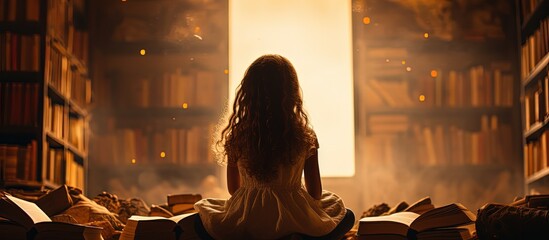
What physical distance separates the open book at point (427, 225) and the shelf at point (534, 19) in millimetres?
3007

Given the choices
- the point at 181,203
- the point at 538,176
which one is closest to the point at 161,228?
the point at 181,203

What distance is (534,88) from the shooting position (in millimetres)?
6043

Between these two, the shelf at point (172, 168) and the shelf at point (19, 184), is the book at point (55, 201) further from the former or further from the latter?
Answer: the shelf at point (172, 168)

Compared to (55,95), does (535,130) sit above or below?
below

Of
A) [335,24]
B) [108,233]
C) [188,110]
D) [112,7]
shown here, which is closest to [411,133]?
[335,24]

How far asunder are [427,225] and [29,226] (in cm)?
130

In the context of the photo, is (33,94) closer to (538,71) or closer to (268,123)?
(268,123)

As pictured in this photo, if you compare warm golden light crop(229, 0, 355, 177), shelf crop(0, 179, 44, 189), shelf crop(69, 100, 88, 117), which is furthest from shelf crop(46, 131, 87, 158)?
warm golden light crop(229, 0, 355, 177)

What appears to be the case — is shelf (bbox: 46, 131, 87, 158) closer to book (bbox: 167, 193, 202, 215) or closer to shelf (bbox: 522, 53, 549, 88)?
book (bbox: 167, 193, 202, 215)

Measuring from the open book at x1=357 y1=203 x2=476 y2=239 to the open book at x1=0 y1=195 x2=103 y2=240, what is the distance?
952mm

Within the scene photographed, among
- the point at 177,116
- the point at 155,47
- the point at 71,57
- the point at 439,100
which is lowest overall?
the point at 177,116

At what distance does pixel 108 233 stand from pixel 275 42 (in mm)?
3424

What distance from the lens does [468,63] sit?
21.6 feet

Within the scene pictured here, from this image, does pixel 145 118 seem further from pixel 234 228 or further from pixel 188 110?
pixel 234 228
